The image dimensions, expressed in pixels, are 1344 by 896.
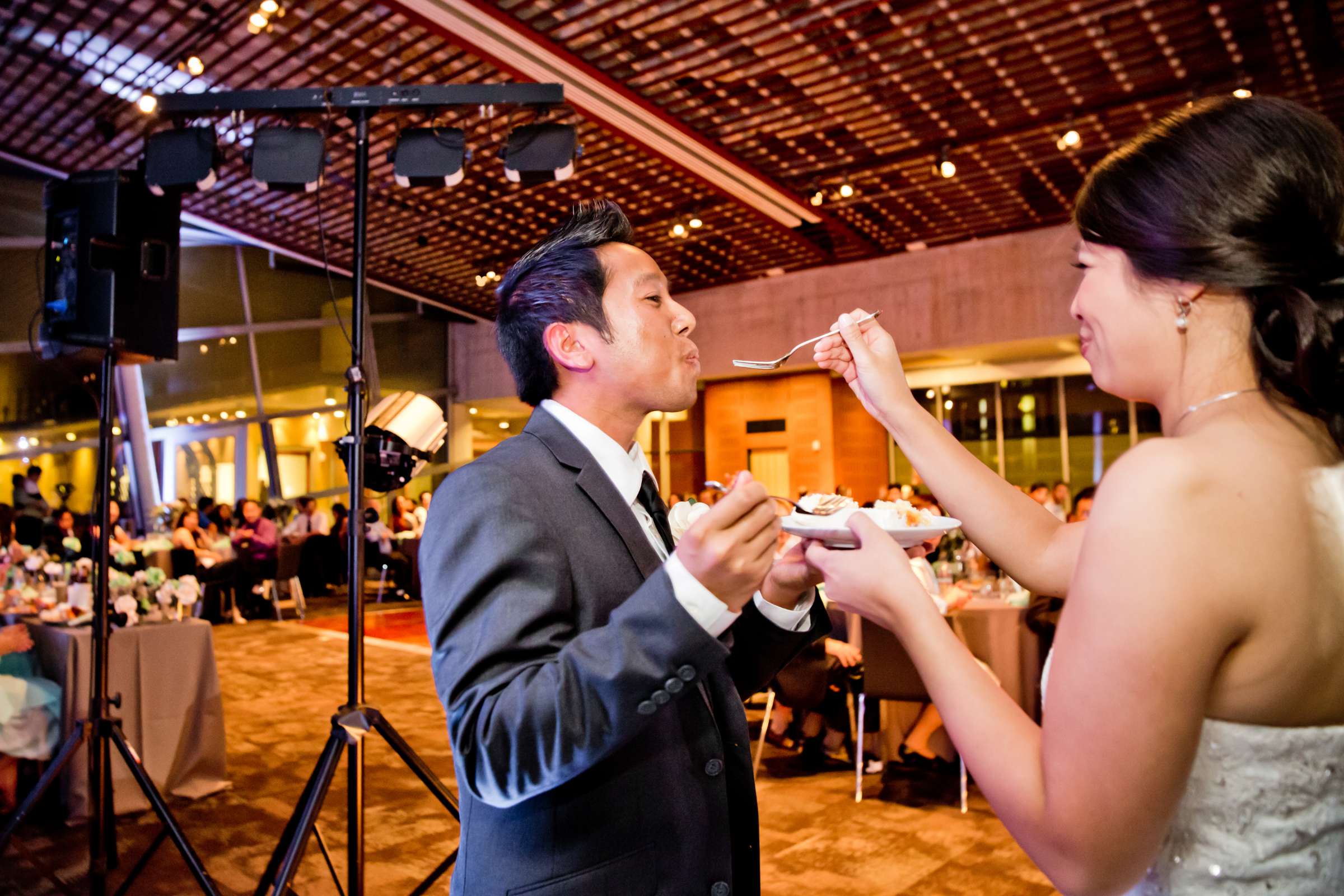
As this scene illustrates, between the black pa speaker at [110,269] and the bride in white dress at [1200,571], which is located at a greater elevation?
the black pa speaker at [110,269]

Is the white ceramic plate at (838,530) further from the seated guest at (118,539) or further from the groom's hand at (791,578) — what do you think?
the seated guest at (118,539)

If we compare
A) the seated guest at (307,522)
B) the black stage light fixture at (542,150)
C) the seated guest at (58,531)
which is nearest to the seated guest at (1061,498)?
the black stage light fixture at (542,150)

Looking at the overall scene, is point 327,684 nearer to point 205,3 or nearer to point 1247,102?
point 205,3

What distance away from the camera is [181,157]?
3000mm

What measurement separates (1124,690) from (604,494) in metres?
0.74

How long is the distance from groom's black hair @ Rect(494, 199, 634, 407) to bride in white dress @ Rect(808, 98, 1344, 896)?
666 millimetres

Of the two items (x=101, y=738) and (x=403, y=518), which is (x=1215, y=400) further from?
(x=403, y=518)

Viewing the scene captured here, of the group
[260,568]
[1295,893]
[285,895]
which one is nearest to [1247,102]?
[1295,893]

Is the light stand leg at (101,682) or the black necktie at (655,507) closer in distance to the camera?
the black necktie at (655,507)

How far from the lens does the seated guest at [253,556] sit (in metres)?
10.5

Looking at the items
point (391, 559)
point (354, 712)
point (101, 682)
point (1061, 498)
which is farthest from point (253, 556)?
point (1061, 498)

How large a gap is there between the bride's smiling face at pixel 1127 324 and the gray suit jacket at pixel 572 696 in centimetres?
60

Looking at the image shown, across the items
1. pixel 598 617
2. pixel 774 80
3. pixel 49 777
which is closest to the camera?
pixel 598 617

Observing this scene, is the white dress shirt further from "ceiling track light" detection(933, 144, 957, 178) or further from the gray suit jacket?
"ceiling track light" detection(933, 144, 957, 178)
